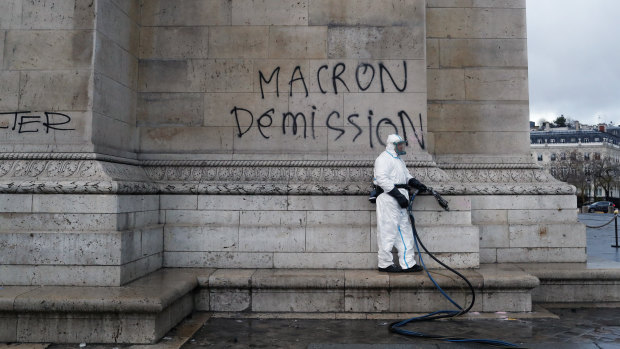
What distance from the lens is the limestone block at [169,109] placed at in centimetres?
902

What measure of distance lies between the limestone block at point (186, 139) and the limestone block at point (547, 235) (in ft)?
18.8

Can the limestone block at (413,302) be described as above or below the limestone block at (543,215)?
below

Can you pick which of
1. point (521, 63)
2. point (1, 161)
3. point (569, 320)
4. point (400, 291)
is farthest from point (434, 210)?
point (1, 161)

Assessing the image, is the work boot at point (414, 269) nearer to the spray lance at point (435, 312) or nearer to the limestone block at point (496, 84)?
the spray lance at point (435, 312)

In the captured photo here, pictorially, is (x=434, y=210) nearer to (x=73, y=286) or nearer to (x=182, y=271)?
(x=182, y=271)

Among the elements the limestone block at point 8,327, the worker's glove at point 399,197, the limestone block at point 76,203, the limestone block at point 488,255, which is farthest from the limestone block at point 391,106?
the limestone block at point 8,327

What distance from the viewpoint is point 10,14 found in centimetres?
750

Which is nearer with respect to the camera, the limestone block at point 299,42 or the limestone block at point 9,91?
the limestone block at point 9,91

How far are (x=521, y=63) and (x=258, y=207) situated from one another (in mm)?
6308

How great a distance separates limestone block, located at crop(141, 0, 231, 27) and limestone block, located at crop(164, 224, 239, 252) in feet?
12.8

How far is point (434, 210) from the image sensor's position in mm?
8383

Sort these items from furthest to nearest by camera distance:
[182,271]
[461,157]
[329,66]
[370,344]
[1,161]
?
[461,157] → [329,66] → [182,271] → [1,161] → [370,344]

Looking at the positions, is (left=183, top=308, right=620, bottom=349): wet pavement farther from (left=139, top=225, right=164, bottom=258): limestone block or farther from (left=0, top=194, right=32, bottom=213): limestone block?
(left=0, top=194, right=32, bottom=213): limestone block

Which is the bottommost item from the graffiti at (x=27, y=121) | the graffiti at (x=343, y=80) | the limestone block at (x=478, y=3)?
the graffiti at (x=27, y=121)
